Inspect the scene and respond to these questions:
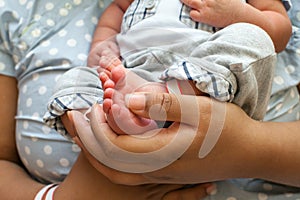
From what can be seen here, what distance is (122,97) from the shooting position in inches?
26.7

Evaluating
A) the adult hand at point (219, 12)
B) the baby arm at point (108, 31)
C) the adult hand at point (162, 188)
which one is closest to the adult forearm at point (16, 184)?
the adult hand at point (162, 188)

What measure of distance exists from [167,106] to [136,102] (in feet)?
0.14

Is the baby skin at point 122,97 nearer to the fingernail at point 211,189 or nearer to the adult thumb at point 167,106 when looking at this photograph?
the adult thumb at point 167,106

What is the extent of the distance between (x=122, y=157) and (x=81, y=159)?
18cm

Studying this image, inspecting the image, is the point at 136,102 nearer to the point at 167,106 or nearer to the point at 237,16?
the point at 167,106

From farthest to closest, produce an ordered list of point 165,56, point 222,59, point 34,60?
point 34,60, point 165,56, point 222,59

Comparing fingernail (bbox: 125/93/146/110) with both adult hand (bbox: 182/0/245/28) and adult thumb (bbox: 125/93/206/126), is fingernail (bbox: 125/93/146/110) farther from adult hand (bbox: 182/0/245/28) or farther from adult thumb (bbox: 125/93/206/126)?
adult hand (bbox: 182/0/245/28)

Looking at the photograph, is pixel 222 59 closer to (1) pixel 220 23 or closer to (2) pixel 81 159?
(1) pixel 220 23

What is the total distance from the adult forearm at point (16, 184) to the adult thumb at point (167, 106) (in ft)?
1.17

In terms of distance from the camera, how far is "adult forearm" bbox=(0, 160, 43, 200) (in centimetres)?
90

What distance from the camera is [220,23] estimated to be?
87cm

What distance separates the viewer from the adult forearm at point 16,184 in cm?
90

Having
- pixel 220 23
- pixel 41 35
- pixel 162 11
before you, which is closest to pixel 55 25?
pixel 41 35

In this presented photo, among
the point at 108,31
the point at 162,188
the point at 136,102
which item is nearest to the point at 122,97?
the point at 136,102
